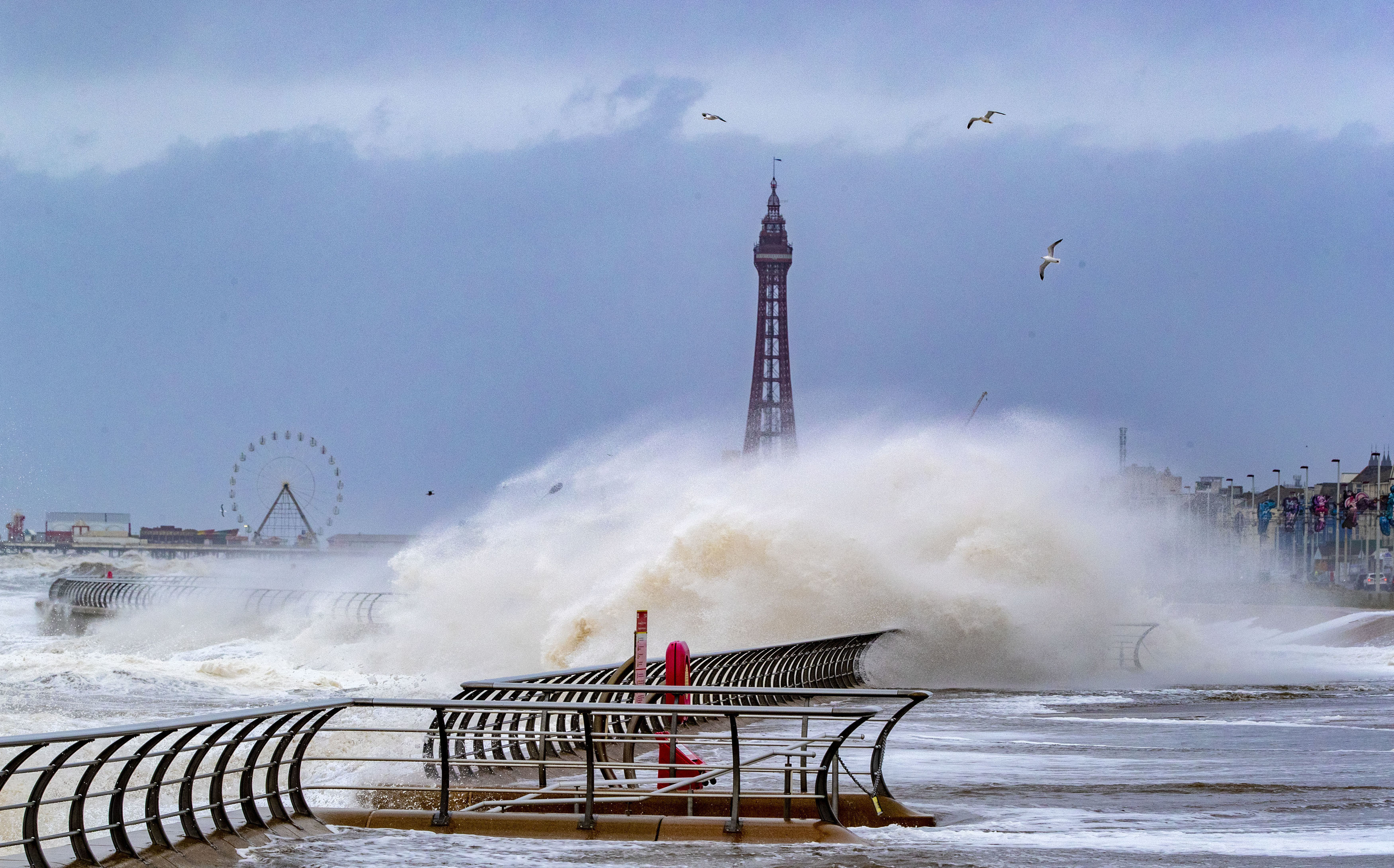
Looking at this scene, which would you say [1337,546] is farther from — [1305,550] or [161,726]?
[161,726]

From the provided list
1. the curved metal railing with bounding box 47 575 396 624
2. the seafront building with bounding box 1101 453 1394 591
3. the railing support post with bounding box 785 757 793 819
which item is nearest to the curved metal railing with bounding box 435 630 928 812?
the railing support post with bounding box 785 757 793 819

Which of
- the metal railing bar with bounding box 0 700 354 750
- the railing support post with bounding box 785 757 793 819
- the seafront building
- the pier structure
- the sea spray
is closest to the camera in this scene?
the metal railing bar with bounding box 0 700 354 750

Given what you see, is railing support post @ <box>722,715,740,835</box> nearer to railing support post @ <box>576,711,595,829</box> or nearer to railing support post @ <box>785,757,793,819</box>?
railing support post @ <box>785,757,793,819</box>

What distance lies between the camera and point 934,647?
38281 millimetres

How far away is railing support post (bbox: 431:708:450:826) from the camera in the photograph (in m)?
11.0

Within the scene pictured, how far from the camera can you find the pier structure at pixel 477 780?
8.86 m

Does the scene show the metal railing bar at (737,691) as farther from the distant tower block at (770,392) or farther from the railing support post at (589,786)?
the distant tower block at (770,392)

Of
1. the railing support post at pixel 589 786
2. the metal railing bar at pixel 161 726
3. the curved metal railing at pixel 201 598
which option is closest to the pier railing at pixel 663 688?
the railing support post at pixel 589 786

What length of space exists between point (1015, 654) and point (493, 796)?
2690cm

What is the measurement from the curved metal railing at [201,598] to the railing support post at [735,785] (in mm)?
46736

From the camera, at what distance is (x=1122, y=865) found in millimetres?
10328

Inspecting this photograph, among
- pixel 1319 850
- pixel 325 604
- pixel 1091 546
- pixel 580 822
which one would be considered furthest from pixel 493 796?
pixel 325 604

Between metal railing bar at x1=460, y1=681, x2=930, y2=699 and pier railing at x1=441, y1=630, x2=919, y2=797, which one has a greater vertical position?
metal railing bar at x1=460, y1=681, x2=930, y2=699

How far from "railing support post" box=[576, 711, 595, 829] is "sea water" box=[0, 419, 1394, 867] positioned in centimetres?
219
